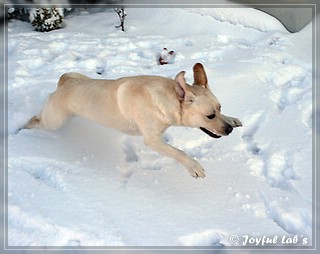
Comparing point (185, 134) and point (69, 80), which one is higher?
point (69, 80)

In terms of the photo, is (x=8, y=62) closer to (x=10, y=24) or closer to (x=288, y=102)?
(x=10, y=24)

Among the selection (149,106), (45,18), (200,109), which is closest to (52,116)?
(149,106)

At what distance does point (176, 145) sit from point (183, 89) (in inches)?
28.8

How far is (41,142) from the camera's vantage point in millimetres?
3324

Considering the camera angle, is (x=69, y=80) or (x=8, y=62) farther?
(x=8, y=62)

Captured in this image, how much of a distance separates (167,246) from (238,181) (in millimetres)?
647

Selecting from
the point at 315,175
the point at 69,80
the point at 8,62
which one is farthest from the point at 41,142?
the point at 315,175

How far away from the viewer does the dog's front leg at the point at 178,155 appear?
108 inches

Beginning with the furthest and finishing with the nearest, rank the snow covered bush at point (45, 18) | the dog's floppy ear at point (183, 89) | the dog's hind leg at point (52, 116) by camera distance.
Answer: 1. the snow covered bush at point (45, 18)
2. the dog's hind leg at point (52, 116)
3. the dog's floppy ear at point (183, 89)

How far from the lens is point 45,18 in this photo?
4.70 meters

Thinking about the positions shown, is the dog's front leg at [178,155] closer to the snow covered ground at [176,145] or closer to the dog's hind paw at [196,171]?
the dog's hind paw at [196,171]

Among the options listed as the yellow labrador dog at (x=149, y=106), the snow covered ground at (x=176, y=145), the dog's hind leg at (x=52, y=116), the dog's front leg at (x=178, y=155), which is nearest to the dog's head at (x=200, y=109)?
the yellow labrador dog at (x=149, y=106)

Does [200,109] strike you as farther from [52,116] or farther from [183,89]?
[52,116]

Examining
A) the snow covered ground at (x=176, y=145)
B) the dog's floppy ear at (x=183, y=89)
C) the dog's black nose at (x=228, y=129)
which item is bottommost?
the snow covered ground at (x=176, y=145)
